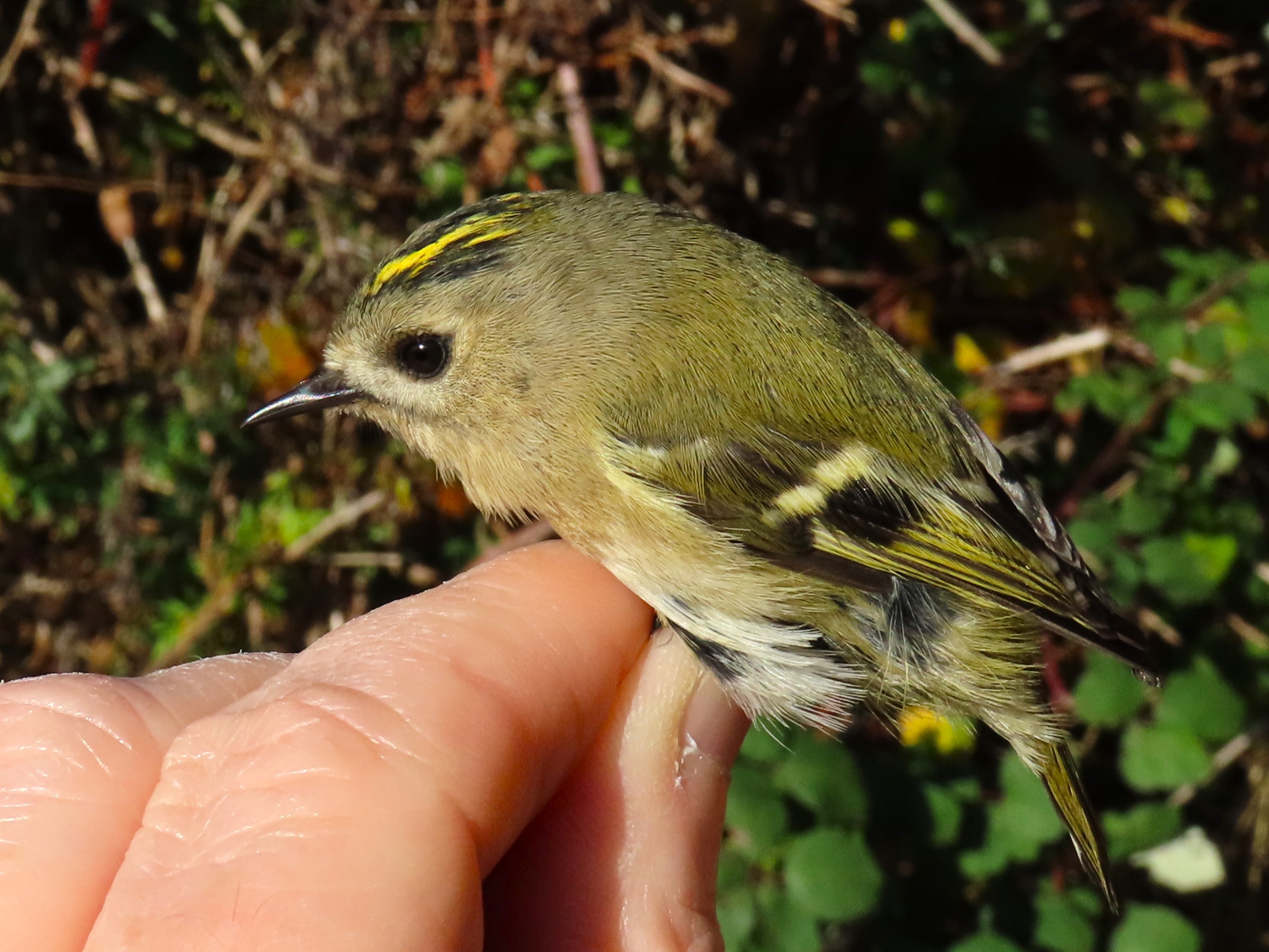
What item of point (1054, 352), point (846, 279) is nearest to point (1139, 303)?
point (1054, 352)

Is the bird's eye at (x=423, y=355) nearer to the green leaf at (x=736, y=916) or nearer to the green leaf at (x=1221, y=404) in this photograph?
the green leaf at (x=736, y=916)

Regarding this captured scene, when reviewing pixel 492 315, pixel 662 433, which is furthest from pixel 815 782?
pixel 492 315

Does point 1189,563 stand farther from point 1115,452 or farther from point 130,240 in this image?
point 130,240

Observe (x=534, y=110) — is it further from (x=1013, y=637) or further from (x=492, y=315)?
(x=1013, y=637)

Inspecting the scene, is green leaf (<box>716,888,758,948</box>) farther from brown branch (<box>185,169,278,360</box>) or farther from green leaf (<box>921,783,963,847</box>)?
brown branch (<box>185,169,278,360</box>)

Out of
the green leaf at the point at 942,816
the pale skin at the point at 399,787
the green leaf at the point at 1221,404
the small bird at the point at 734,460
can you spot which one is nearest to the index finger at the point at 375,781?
the pale skin at the point at 399,787
